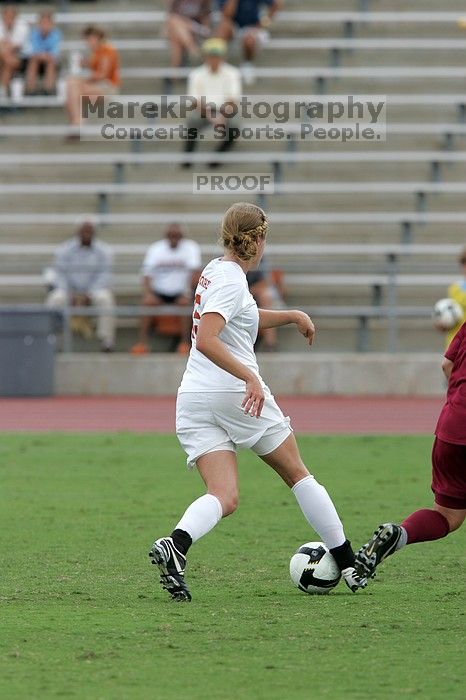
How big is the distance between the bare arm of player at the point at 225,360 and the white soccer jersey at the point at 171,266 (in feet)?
44.4

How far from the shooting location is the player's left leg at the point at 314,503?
22.7 ft

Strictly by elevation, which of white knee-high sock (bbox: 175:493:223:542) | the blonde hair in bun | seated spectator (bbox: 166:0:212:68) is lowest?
white knee-high sock (bbox: 175:493:223:542)

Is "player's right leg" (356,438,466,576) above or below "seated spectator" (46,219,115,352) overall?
above

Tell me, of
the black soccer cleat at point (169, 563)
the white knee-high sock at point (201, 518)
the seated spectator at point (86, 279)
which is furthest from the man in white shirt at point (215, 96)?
the black soccer cleat at point (169, 563)

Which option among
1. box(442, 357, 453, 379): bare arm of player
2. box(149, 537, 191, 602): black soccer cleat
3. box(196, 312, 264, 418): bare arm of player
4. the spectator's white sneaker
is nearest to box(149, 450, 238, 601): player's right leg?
box(149, 537, 191, 602): black soccer cleat

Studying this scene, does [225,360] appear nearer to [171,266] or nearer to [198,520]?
[198,520]

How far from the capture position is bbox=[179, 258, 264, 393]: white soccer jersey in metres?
6.62

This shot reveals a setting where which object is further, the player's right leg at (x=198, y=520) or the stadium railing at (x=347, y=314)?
the stadium railing at (x=347, y=314)

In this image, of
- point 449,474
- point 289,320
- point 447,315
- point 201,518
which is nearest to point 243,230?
point 289,320

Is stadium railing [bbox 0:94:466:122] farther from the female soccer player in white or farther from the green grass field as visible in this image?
the female soccer player in white

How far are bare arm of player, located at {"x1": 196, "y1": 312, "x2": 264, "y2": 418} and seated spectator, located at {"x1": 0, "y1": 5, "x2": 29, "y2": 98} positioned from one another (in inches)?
754

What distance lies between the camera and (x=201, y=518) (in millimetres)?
6742

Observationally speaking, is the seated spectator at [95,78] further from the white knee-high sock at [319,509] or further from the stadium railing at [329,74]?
the white knee-high sock at [319,509]

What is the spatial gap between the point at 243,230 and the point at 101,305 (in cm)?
1378
